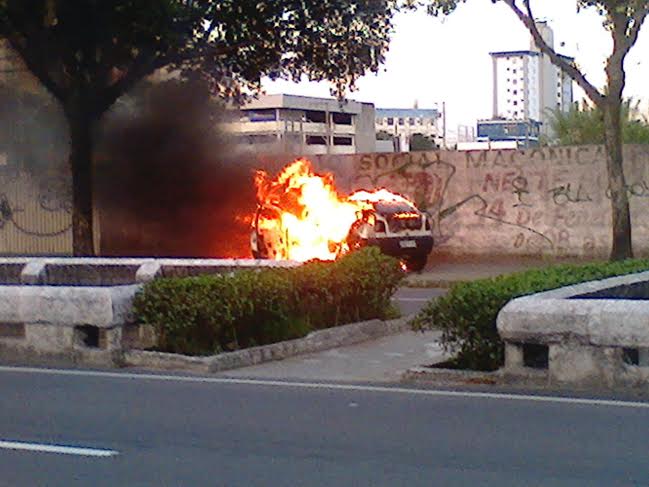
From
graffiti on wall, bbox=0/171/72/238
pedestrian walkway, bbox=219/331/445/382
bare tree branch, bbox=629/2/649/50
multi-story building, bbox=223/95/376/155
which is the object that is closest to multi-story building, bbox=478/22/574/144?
multi-story building, bbox=223/95/376/155

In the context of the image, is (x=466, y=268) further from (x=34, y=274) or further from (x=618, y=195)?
(x=34, y=274)

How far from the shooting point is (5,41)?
25172 millimetres

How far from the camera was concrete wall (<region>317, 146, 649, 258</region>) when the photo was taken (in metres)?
24.6

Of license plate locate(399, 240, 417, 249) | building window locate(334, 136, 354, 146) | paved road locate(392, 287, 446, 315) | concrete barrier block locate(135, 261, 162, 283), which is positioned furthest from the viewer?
building window locate(334, 136, 354, 146)

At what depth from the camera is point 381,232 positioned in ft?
78.6

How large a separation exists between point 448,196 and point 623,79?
6388 mm

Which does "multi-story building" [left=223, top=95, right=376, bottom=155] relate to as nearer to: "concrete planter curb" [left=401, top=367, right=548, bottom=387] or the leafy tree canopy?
the leafy tree canopy

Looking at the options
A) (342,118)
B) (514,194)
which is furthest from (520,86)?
(514,194)

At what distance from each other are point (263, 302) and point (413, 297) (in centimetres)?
712

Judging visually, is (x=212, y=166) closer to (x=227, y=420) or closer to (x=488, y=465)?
(x=227, y=420)

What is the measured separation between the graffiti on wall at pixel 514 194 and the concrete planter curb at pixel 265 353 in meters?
11.5

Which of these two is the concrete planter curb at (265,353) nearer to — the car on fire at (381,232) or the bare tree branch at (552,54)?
the bare tree branch at (552,54)

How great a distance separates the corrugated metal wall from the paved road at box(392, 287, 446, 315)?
39.4ft

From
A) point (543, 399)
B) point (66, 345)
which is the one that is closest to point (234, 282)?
point (66, 345)
